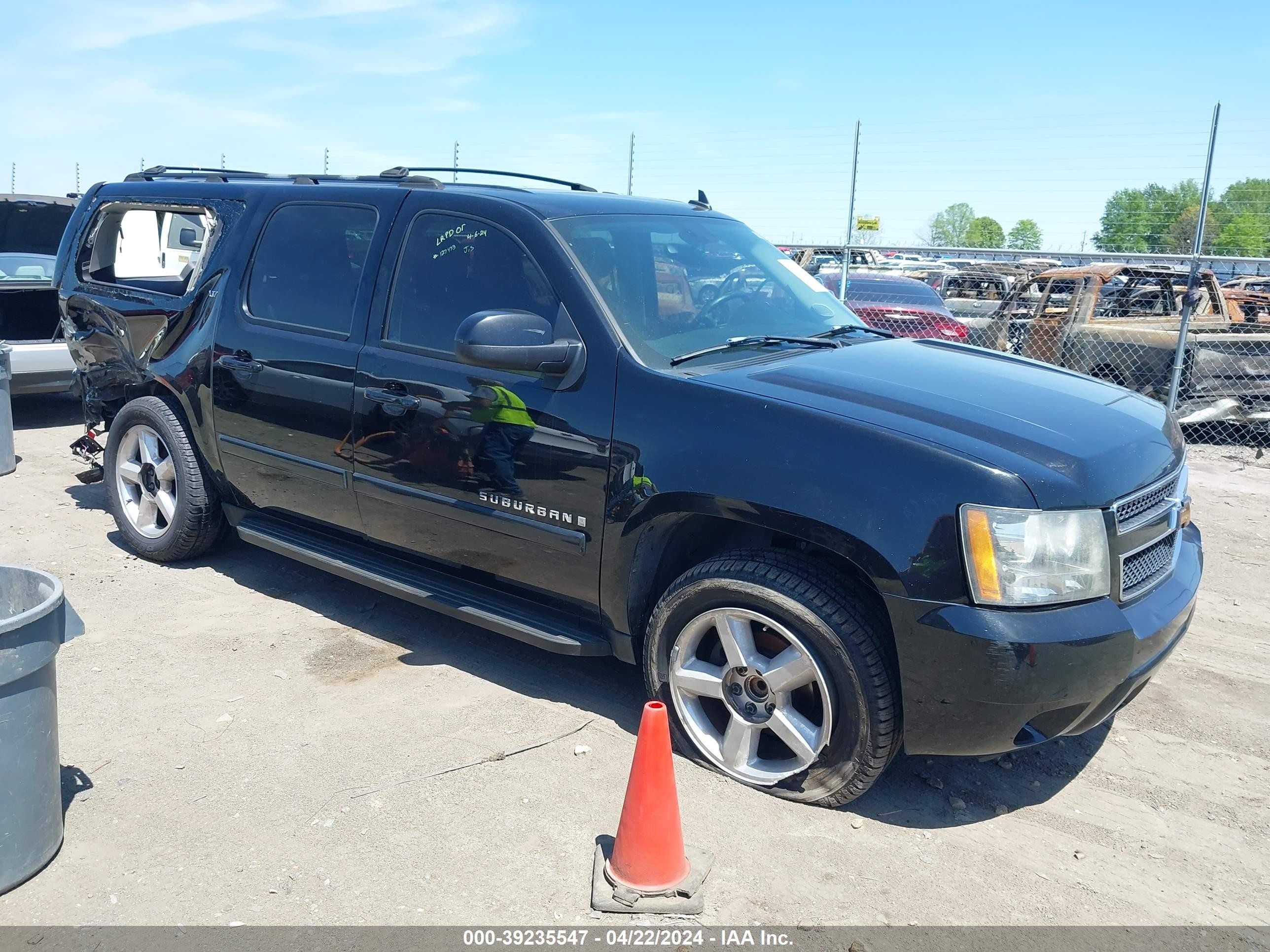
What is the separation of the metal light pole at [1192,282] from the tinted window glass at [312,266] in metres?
7.23

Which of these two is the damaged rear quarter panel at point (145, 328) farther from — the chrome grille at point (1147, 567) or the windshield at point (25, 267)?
the chrome grille at point (1147, 567)

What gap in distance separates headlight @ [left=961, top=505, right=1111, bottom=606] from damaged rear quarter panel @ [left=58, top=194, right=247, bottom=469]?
3.74 metres

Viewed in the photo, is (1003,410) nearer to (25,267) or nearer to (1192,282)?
(1192,282)

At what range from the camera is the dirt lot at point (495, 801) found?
9.47 ft

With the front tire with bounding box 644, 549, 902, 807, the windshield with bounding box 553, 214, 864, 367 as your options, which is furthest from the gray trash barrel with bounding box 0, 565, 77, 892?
the windshield with bounding box 553, 214, 864, 367

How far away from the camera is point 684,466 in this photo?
3350 mm

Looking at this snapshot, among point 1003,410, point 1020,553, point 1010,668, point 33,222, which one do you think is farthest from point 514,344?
point 33,222

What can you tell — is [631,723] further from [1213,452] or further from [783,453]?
[1213,452]

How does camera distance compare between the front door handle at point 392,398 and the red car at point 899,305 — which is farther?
the red car at point 899,305

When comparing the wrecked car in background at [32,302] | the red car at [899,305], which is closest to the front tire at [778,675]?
the wrecked car in background at [32,302]

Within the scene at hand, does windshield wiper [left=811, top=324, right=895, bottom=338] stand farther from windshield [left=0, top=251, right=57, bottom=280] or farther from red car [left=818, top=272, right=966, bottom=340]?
windshield [left=0, top=251, right=57, bottom=280]

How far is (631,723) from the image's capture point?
12.9 ft

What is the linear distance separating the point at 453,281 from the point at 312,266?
0.92 meters

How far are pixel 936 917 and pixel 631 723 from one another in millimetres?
1399
